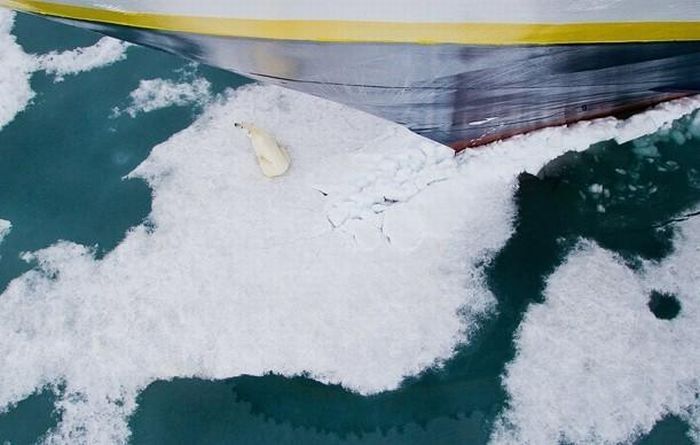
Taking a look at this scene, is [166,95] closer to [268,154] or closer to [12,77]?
[268,154]

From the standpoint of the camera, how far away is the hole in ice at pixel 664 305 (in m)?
3.53

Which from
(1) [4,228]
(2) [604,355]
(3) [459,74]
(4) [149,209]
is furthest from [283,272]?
(1) [4,228]

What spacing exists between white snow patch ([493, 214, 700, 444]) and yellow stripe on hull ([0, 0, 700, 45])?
1.19 meters

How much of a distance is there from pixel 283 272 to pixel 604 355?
5.78ft

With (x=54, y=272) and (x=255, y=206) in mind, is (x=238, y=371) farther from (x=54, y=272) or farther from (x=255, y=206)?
(x=54, y=272)

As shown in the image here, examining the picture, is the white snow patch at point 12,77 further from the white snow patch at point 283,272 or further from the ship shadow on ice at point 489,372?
the ship shadow on ice at point 489,372

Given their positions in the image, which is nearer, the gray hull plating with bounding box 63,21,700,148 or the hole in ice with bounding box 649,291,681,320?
the gray hull plating with bounding box 63,21,700,148

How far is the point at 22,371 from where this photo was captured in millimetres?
3748

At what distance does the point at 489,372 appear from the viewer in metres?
3.49

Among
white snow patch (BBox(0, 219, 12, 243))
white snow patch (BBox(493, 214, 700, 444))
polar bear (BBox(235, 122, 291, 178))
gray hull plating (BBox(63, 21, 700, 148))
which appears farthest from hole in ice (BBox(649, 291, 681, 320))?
white snow patch (BBox(0, 219, 12, 243))

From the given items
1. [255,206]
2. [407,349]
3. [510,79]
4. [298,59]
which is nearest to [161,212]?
[255,206]

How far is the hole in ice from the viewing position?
139 inches

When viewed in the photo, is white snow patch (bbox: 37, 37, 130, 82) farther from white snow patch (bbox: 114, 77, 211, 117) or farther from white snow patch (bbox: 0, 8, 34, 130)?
white snow patch (bbox: 114, 77, 211, 117)

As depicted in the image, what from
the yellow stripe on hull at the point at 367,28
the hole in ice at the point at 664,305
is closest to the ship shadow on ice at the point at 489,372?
the hole in ice at the point at 664,305
